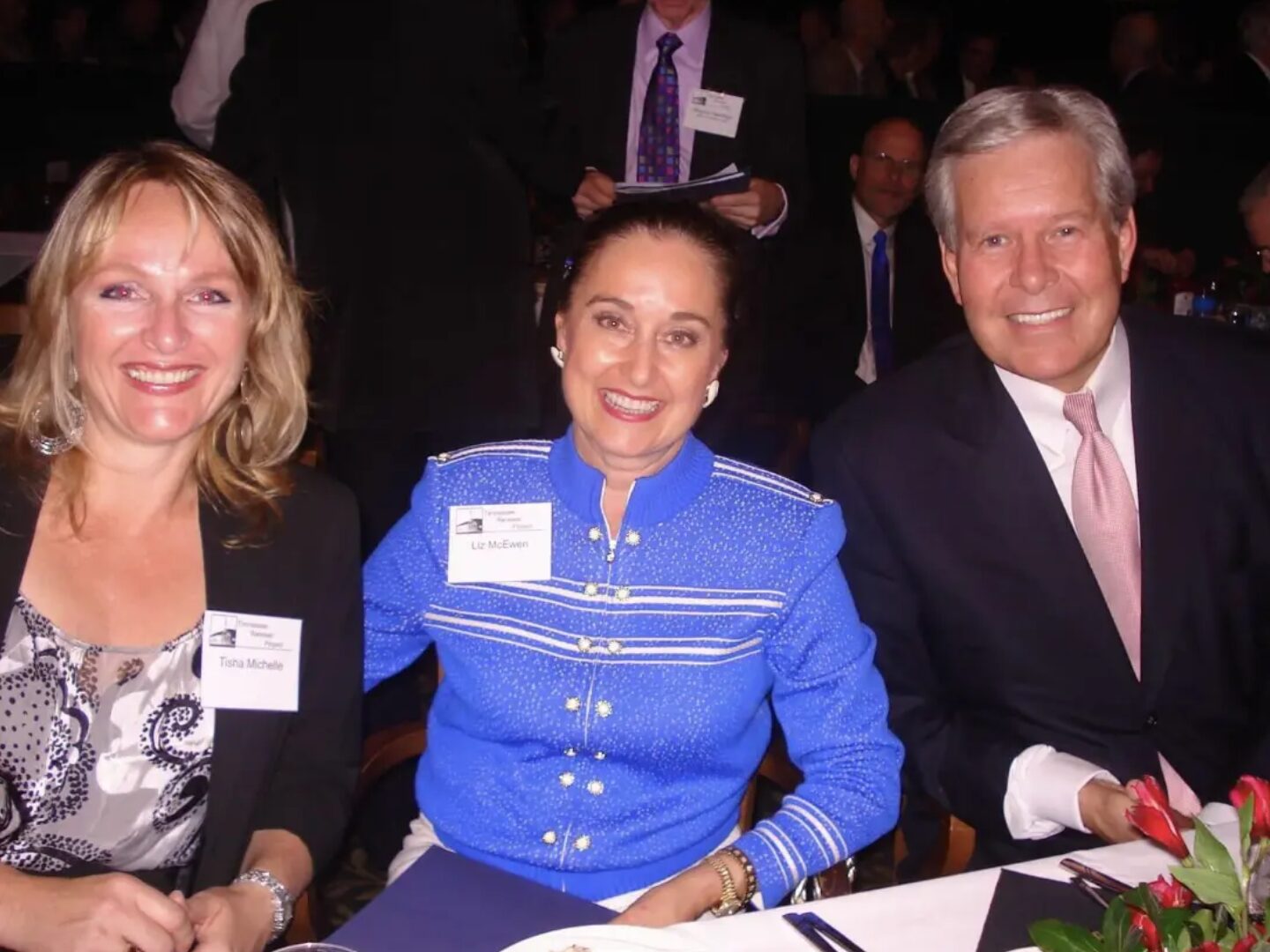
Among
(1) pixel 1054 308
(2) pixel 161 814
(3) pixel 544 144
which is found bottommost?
(2) pixel 161 814

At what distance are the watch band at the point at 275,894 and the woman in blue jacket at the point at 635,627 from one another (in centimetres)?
25

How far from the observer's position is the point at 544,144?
306 cm

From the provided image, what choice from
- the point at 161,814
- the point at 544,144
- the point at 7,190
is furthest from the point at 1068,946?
the point at 7,190

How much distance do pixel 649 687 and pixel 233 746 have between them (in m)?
0.61

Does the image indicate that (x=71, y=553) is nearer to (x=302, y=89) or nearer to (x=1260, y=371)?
(x=302, y=89)

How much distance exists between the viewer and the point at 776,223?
3.54m

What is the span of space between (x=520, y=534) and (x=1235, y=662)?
3.99 feet

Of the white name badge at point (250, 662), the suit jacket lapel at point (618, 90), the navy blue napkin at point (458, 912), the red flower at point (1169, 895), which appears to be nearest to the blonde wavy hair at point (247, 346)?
the white name badge at point (250, 662)

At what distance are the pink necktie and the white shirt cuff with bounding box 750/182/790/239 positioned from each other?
160cm

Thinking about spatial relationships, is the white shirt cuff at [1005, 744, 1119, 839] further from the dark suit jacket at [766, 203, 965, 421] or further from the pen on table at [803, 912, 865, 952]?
the dark suit jacket at [766, 203, 965, 421]

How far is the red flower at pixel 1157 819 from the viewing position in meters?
0.99

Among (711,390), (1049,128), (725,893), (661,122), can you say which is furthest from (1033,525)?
(661,122)

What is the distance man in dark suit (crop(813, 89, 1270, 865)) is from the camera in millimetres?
2025

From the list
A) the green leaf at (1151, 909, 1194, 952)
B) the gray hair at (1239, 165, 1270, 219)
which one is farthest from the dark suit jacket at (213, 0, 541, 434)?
the gray hair at (1239, 165, 1270, 219)
